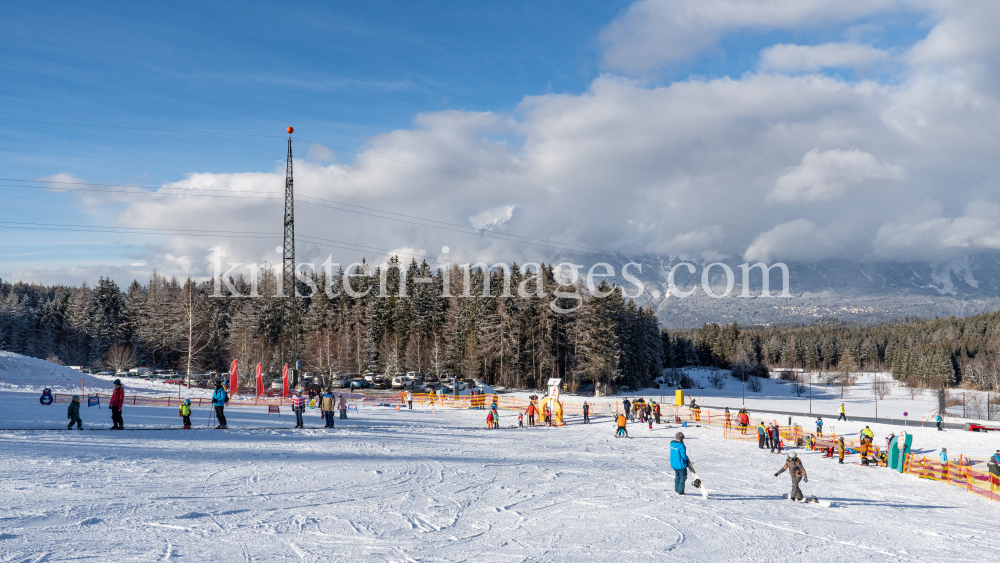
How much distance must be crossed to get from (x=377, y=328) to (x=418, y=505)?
234 ft

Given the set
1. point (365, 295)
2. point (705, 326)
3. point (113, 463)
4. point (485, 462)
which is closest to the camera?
point (113, 463)

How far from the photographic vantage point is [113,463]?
14.5 m

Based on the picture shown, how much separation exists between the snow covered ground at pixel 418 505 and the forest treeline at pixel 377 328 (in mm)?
43116

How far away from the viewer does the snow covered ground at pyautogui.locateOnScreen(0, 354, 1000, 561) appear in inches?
360

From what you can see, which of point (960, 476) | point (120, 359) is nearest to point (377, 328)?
point (120, 359)

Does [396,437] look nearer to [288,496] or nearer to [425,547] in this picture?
[288,496]

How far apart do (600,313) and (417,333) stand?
Result: 24566 mm

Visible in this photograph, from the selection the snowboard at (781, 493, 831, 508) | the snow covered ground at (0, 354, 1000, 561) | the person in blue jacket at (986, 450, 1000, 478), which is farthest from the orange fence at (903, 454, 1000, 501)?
the snowboard at (781, 493, 831, 508)

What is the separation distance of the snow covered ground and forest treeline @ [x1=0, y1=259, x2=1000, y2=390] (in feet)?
141

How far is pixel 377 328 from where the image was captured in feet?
269

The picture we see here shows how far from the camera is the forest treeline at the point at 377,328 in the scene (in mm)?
70812

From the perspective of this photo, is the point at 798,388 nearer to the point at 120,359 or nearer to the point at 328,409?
the point at 328,409

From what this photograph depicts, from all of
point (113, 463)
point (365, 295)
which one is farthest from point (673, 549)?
point (365, 295)

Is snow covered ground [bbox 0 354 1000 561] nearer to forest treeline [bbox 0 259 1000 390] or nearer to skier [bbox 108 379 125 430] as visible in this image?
skier [bbox 108 379 125 430]
